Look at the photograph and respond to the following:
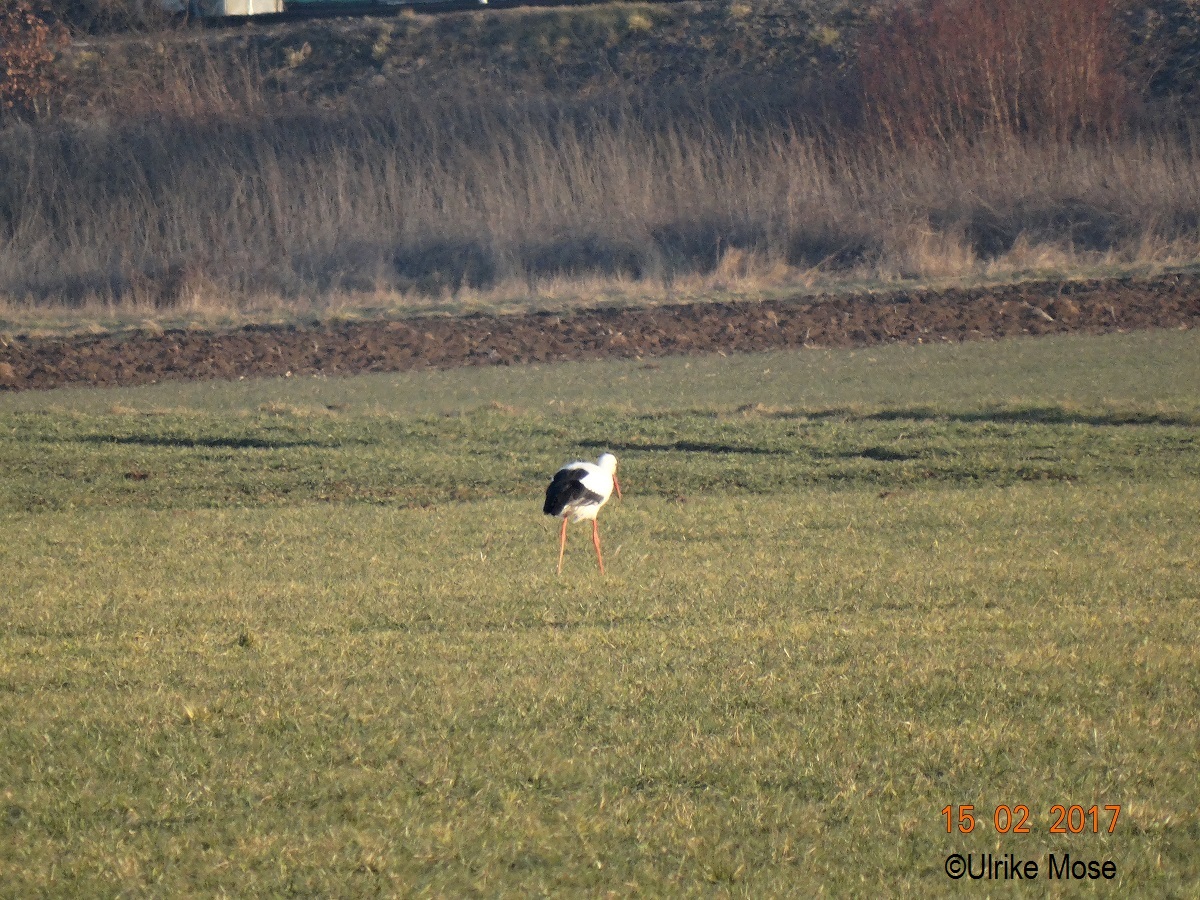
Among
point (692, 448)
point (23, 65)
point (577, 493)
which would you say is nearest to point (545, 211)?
point (692, 448)

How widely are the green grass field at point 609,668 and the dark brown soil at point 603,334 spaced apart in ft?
27.3


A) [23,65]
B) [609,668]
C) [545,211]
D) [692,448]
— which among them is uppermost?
[23,65]

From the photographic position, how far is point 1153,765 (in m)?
5.07

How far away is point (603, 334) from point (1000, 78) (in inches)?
679

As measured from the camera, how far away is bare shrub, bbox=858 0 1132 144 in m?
35.8

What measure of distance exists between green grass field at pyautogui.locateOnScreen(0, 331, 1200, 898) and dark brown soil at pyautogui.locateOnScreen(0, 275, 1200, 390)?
27.3 feet

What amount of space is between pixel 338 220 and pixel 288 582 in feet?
87.1

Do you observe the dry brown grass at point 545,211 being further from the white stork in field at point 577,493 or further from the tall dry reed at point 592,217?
the white stork in field at point 577,493

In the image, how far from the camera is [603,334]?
968 inches

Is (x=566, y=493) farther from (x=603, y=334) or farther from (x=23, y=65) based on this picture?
(x=23, y=65)

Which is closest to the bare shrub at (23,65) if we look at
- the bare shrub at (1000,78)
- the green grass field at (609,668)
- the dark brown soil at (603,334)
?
the dark brown soil at (603,334)

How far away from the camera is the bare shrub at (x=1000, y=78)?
35844 mm

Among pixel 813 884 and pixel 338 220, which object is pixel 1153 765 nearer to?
pixel 813 884

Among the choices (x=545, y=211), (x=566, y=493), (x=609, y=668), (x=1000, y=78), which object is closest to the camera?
(x=609, y=668)
